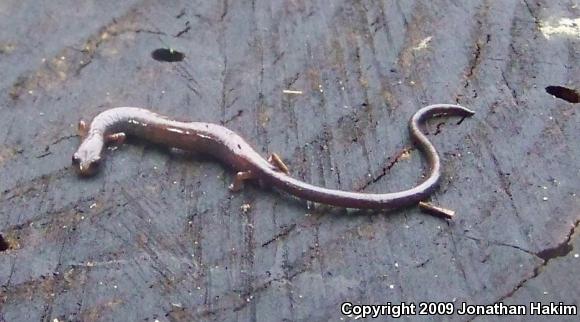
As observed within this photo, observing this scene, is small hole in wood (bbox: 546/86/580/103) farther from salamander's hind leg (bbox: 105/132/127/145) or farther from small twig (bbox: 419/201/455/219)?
salamander's hind leg (bbox: 105/132/127/145)

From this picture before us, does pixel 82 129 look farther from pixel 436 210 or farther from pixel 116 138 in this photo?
pixel 436 210

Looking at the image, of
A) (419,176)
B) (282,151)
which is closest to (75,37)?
(282,151)

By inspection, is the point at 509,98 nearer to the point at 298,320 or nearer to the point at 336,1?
the point at 336,1

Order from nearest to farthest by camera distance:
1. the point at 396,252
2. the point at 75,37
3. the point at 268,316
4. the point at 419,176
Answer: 1. the point at 268,316
2. the point at 396,252
3. the point at 419,176
4. the point at 75,37

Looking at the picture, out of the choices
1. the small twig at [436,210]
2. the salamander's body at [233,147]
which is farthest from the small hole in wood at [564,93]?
the small twig at [436,210]

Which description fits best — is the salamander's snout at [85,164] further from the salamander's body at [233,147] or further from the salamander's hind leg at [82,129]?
the salamander's hind leg at [82,129]
